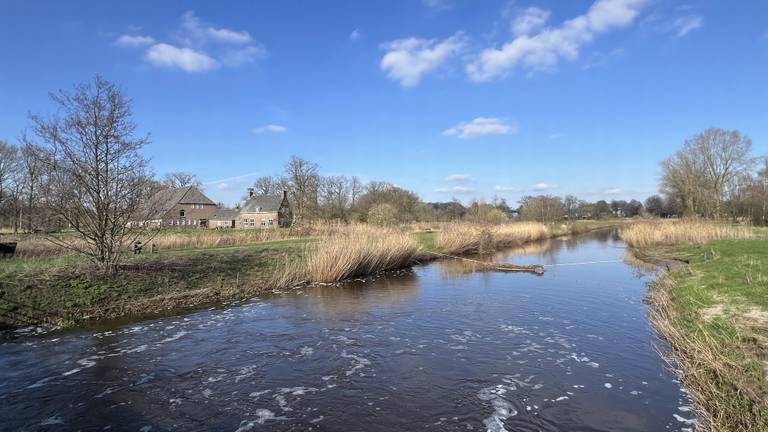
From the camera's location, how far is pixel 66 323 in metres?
9.85

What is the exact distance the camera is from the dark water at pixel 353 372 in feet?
18.3

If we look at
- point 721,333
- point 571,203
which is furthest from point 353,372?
point 571,203

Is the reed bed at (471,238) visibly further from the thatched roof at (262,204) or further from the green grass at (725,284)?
the thatched roof at (262,204)

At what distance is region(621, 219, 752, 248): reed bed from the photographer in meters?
25.3

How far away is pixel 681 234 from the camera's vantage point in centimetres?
2725

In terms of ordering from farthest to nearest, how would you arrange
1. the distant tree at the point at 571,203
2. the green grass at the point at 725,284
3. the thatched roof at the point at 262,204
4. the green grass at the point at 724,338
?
the distant tree at the point at 571,203
the thatched roof at the point at 262,204
the green grass at the point at 725,284
the green grass at the point at 724,338

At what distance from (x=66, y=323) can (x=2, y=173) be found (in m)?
46.3

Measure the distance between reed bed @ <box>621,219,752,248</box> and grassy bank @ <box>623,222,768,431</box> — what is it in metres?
9.07

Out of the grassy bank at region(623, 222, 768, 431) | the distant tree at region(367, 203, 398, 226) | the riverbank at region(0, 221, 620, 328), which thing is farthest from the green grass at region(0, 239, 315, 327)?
the distant tree at region(367, 203, 398, 226)

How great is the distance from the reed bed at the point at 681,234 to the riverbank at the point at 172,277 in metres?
17.0

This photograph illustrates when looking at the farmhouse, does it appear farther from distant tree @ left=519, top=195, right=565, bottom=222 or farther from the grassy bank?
the grassy bank

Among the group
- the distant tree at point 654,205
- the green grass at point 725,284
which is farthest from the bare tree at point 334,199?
the distant tree at point 654,205

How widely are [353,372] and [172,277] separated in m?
8.39

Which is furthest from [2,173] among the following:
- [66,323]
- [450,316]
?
[450,316]
